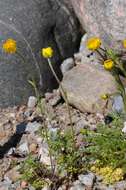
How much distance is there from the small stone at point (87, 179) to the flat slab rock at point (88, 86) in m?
0.82

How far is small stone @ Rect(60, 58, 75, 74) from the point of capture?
571 centimetres

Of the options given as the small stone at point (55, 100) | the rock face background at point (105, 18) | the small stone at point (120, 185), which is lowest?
the small stone at point (120, 185)

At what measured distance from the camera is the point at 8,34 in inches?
213

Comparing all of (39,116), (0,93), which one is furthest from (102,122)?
(0,93)

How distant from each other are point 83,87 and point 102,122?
1.37 ft

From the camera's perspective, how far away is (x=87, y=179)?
4.40m

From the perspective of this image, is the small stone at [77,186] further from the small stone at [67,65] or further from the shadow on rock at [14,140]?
the small stone at [67,65]

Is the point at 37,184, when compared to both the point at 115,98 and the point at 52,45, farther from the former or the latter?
the point at 52,45

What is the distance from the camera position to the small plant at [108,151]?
433cm

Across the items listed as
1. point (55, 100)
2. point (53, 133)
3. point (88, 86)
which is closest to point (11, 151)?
point (53, 133)

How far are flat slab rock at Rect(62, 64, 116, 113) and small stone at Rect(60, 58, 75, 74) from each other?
18 cm

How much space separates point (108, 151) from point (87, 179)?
0.25 m

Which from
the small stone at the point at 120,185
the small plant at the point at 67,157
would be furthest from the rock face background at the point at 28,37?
the small stone at the point at 120,185

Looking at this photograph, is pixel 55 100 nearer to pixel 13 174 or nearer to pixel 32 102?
pixel 32 102
